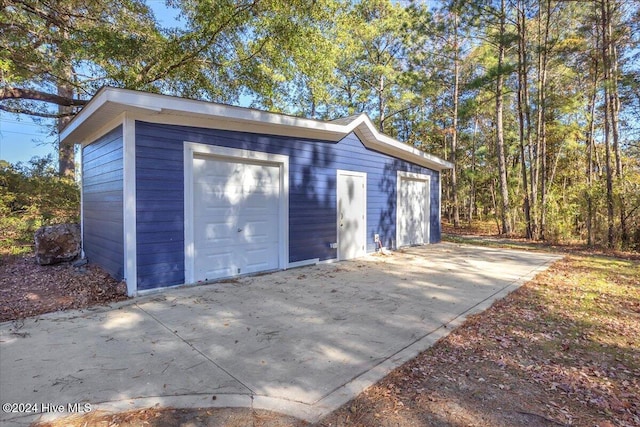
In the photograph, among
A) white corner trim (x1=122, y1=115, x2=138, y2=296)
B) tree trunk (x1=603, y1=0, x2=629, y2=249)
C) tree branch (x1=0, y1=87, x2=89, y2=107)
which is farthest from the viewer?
tree trunk (x1=603, y1=0, x2=629, y2=249)

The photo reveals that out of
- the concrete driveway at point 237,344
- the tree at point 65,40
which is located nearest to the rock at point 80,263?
the concrete driveway at point 237,344

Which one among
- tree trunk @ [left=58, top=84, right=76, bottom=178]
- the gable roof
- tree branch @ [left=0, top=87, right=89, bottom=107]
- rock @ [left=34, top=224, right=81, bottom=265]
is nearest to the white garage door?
the gable roof

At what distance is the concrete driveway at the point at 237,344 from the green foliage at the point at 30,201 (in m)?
6.02

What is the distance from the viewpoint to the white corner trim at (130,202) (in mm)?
4188

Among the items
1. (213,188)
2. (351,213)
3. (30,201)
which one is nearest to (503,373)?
(213,188)

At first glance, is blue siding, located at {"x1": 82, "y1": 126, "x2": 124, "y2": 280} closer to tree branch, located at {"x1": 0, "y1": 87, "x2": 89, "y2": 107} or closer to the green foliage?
the green foliage

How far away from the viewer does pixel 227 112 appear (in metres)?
4.85

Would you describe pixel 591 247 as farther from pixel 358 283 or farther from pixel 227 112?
pixel 227 112

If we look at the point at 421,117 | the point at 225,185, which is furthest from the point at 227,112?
the point at 421,117

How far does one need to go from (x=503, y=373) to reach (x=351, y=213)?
5088mm

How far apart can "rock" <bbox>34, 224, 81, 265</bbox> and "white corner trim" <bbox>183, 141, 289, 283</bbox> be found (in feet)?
10.3

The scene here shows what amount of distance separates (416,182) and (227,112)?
6306mm

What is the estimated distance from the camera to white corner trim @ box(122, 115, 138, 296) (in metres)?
4.19

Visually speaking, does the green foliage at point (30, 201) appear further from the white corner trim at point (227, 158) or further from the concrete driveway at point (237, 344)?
the concrete driveway at point (237, 344)
